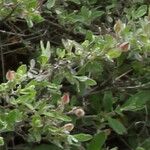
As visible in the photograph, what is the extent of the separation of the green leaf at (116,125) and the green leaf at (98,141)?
0.08 m

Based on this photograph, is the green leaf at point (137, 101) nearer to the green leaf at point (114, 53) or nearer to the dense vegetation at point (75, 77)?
the dense vegetation at point (75, 77)

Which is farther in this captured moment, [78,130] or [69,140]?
[78,130]

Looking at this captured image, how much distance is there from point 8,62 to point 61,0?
296mm

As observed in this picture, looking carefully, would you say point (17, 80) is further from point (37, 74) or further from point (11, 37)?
point (11, 37)

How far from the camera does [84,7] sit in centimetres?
162

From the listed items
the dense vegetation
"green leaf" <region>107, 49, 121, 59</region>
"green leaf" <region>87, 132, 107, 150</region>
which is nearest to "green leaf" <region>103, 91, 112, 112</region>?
the dense vegetation

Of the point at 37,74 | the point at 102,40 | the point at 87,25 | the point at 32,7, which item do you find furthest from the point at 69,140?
the point at 87,25

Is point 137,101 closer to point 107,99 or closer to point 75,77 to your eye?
point 107,99

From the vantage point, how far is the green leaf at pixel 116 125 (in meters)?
1.50

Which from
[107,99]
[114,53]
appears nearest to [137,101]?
[107,99]

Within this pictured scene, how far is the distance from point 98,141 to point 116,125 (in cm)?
10

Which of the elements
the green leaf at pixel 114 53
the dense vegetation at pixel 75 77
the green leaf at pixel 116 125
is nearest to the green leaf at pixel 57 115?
the dense vegetation at pixel 75 77

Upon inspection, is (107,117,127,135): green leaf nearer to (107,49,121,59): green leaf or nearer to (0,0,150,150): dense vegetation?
(0,0,150,150): dense vegetation

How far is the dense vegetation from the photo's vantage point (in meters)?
1.23
